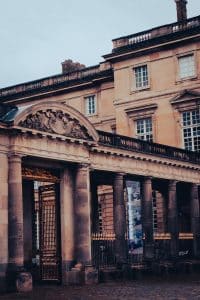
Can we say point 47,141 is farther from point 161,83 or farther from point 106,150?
point 161,83

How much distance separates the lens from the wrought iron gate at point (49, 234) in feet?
82.3

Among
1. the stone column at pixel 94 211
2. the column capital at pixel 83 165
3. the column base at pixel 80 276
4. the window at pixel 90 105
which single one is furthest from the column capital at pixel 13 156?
the window at pixel 90 105

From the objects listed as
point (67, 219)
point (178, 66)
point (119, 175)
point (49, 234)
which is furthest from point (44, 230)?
point (178, 66)

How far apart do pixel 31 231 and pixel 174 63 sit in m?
20.8

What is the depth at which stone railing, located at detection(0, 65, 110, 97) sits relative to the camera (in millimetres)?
48284

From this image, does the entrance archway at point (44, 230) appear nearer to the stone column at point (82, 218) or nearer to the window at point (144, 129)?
the stone column at point (82, 218)

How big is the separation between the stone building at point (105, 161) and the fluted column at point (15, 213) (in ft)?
0.13

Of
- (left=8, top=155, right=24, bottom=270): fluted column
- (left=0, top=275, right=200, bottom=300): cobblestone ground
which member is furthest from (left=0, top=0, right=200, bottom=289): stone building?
(left=0, top=275, right=200, bottom=300): cobblestone ground

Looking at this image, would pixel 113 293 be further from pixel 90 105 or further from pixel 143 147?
pixel 90 105

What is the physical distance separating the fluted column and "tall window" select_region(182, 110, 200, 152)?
21.8m

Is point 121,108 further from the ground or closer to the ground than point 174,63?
closer to the ground

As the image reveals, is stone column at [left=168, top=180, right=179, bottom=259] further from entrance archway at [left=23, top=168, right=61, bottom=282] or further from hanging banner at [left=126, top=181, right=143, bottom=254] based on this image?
hanging banner at [left=126, top=181, right=143, bottom=254]

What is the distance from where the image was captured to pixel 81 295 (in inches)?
736

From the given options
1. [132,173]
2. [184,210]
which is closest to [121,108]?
[184,210]
